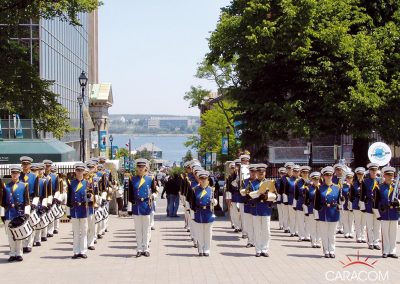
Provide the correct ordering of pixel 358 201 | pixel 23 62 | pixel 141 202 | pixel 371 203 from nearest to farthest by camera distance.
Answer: pixel 141 202
pixel 371 203
pixel 358 201
pixel 23 62

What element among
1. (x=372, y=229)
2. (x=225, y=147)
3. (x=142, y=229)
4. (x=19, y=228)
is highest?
(x=225, y=147)

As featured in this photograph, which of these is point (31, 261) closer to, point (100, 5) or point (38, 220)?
point (38, 220)

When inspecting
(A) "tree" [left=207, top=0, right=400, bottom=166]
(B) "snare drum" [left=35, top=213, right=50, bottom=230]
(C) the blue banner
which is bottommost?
(B) "snare drum" [left=35, top=213, right=50, bottom=230]

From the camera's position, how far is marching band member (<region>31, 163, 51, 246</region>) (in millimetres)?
18812

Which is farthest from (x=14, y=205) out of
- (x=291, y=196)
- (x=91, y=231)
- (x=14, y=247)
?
(x=291, y=196)

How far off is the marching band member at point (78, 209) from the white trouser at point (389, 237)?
672cm

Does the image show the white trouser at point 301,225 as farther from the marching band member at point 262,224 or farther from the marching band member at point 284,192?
the marching band member at point 262,224

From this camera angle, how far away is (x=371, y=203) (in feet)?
63.2

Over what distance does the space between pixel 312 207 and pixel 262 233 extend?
224cm

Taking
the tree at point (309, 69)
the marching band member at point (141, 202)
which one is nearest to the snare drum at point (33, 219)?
the marching band member at point (141, 202)

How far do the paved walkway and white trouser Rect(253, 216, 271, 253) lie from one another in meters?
0.29

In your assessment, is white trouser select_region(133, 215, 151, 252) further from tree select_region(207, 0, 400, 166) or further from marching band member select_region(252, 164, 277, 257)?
tree select_region(207, 0, 400, 166)

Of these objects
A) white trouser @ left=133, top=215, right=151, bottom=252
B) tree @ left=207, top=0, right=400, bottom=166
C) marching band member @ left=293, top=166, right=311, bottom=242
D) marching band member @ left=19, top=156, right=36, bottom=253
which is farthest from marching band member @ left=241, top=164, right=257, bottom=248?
tree @ left=207, top=0, right=400, bottom=166

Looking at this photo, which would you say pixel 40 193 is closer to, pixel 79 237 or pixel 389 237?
pixel 79 237
